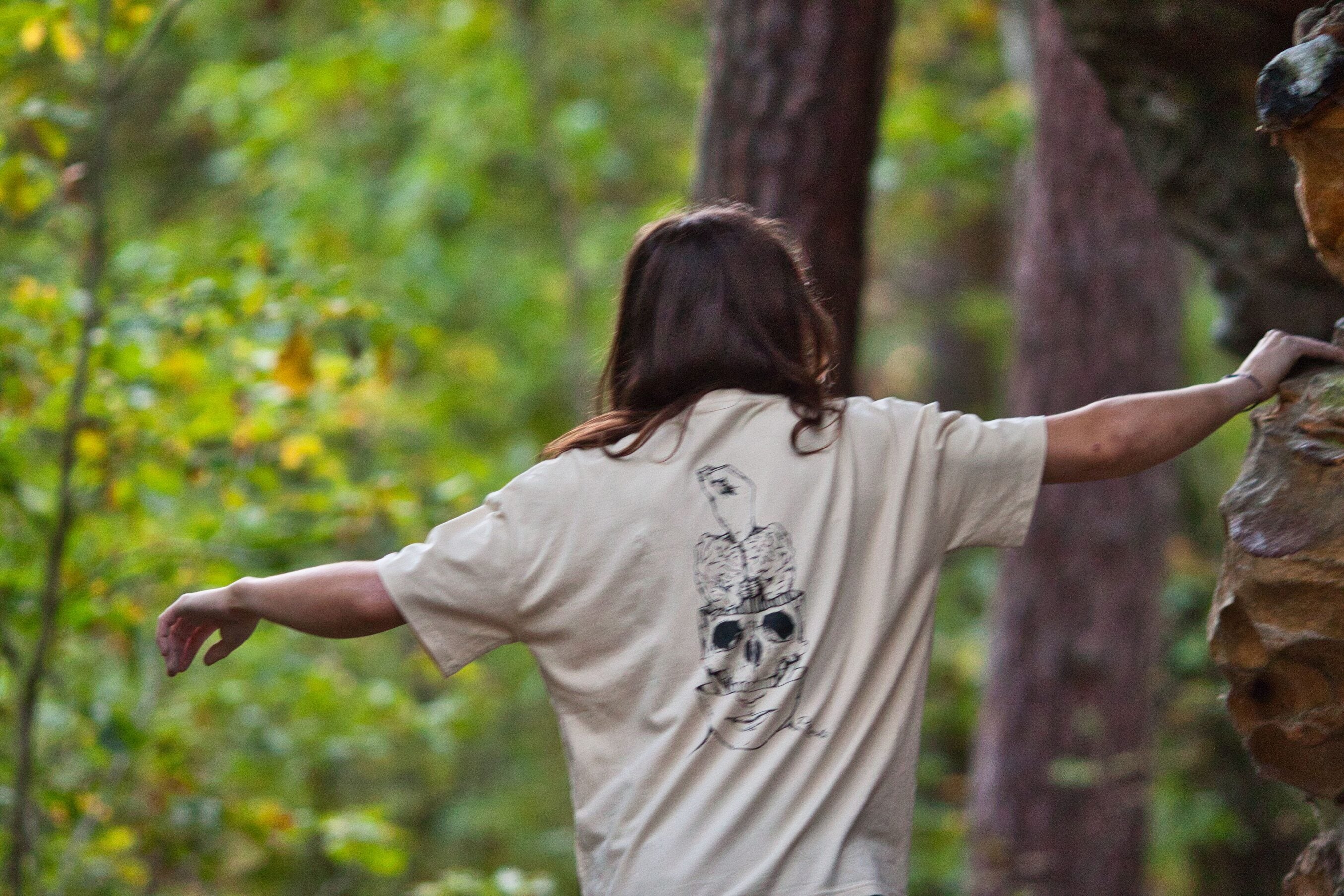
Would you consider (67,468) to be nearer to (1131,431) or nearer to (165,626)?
(165,626)

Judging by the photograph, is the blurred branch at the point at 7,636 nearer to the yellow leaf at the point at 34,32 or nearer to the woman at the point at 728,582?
the yellow leaf at the point at 34,32

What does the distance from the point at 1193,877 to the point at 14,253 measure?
981 cm

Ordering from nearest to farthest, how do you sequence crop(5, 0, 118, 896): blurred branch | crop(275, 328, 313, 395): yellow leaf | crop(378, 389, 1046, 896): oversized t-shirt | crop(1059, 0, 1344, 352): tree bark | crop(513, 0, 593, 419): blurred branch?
1. crop(378, 389, 1046, 896): oversized t-shirt
2. crop(1059, 0, 1344, 352): tree bark
3. crop(5, 0, 118, 896): blurred branch
4. crop(275, 328, 313, 395): yellow leaf
5. crop(513, 0, 593, 419): blurred branch

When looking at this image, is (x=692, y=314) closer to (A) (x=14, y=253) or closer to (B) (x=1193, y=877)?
(A) (x=14, y=253)

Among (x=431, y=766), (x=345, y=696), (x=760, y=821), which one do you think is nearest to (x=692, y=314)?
(x=760, y=821)

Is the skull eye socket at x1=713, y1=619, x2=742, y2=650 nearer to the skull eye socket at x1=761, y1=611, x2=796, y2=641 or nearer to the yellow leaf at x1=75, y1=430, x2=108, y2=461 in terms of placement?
the skull eye socket at x1=761, y1=611, x2=796, y2=641

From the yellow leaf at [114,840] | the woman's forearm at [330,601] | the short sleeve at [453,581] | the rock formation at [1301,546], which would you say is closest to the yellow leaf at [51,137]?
the yellow leaf at [114,840]

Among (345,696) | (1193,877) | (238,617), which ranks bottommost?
(1193,877)

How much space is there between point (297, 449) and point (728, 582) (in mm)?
2628

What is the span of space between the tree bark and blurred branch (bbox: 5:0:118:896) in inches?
109

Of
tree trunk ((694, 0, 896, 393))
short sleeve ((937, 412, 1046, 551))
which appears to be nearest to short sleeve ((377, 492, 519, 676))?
short sleeve ((937, 412, 1046, 551))

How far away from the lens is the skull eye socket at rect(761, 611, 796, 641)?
2.00 m

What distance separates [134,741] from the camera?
370 cm

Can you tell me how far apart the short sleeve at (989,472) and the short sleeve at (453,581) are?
72 cm
